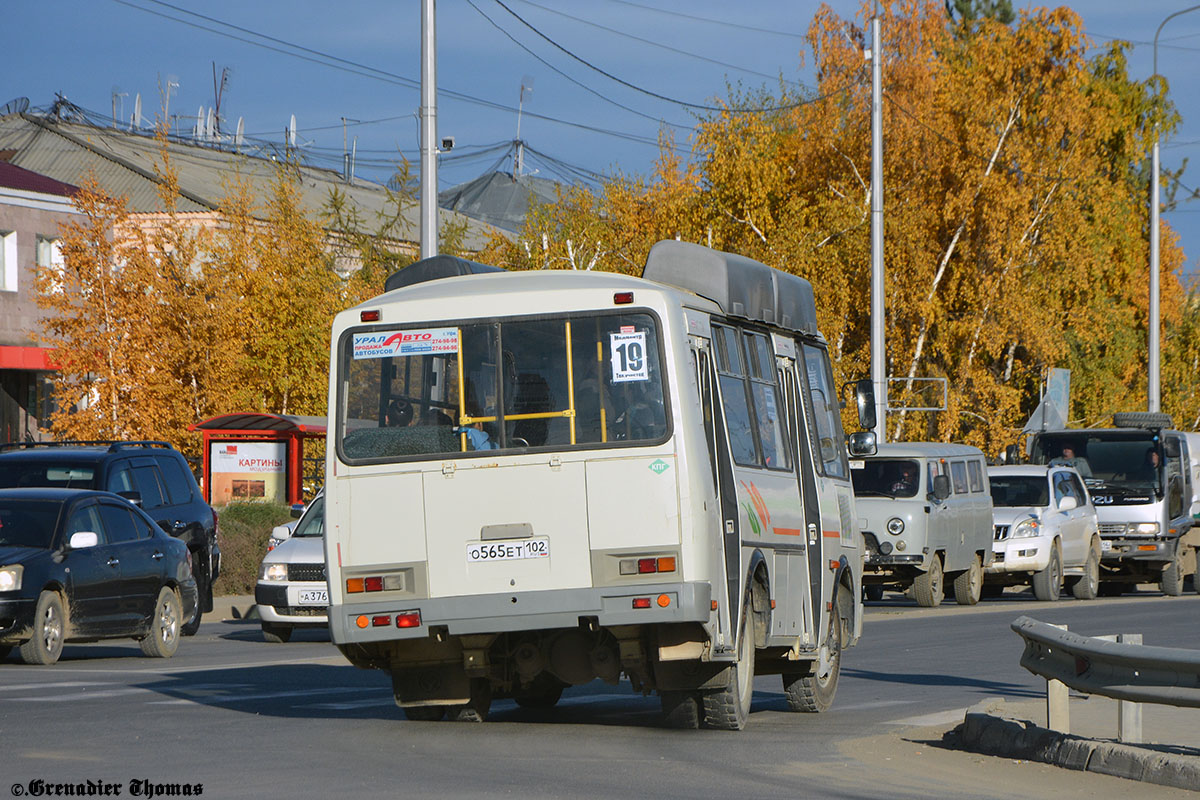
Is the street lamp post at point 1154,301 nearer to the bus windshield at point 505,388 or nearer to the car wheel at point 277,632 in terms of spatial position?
the car wheel at point 277,632

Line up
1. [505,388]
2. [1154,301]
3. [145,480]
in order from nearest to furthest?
[505,388]
[145,480]
[1154,301]

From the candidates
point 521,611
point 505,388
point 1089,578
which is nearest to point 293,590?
point 505,388

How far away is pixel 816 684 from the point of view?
13.5m

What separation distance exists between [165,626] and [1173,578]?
1988cm

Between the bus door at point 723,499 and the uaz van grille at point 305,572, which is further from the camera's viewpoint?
the uaz van grille at point 305,572

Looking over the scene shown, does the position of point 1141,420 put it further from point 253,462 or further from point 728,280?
point 728,280

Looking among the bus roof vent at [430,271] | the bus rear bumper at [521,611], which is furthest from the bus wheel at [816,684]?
the bus roof vent at [430,271]

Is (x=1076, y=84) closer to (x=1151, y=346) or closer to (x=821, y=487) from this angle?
(x=1151, y=346)

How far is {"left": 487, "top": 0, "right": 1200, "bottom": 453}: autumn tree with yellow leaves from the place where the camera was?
4991cm

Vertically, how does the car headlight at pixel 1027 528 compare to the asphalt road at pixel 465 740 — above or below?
above

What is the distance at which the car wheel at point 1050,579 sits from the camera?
29.1 metres

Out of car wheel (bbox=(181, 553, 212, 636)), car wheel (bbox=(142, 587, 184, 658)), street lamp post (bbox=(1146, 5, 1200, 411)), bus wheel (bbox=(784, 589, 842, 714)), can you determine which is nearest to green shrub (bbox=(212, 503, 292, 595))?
car wheel (bbox=(181, 553, 212, 636))

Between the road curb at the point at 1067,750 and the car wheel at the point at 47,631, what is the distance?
8.73 metres

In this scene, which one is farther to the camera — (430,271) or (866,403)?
(866,403)
